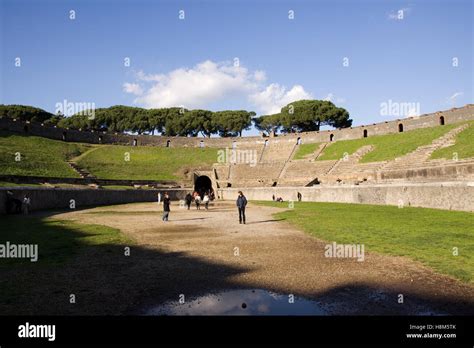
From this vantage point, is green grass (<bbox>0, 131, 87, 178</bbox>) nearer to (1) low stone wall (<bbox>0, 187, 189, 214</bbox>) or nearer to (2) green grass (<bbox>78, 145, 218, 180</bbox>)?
(2) green grass (<bbox>78, 145, 218, 180</bbox>)

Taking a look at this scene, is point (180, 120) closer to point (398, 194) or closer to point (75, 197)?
point (75, 197)

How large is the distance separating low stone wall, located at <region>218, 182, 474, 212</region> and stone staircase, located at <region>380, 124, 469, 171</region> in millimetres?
6471

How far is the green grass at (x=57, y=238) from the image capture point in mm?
10219

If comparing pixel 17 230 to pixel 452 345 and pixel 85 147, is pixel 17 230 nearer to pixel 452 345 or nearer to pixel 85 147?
pixel 452 345

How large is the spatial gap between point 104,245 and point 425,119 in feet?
167

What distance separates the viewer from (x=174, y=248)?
11859 mm

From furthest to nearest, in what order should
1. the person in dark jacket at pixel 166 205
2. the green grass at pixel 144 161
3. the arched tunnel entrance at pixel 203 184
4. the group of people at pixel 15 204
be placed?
the arched tunnel entrance at pixel 203 184 < the green grass at pixel 144 161 < the group of people at pixel 15 204 < the person in dark jacket at pixel 166 205

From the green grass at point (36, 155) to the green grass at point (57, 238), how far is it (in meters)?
22.5

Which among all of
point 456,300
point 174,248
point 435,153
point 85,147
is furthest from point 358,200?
point 85,147

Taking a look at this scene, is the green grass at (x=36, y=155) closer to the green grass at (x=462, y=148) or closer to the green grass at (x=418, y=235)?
the green grass at (x=418, y=235)

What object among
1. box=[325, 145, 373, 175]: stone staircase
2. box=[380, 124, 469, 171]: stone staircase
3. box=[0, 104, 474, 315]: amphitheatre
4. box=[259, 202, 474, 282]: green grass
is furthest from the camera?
box=[325, 145, 373, 175]: stone staircase

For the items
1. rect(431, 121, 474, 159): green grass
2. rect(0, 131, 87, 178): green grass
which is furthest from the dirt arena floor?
rect(0, 131, 87, 178): green grass

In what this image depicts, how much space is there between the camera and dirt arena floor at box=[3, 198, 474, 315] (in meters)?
6.13

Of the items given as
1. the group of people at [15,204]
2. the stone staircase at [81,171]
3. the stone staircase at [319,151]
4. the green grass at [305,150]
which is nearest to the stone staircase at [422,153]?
the stone staircase at [319,151]
